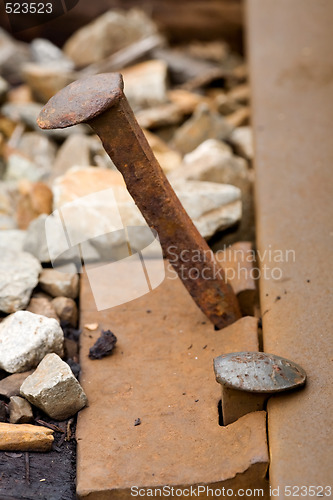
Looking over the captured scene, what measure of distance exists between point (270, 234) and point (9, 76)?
2.64 m

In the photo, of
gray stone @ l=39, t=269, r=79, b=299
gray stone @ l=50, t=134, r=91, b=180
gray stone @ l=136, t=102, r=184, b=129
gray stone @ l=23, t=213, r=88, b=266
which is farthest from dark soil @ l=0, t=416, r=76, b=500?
gray stone @ l=136, t=102, r=184, b=129

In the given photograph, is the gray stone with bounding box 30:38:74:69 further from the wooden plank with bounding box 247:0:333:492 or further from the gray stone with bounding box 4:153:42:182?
the wooden plank with bounding box 247:0:333:492

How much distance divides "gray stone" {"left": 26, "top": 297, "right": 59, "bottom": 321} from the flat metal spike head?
2.33 ft

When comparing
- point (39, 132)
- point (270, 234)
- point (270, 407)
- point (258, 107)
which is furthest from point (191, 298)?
point (39, 132)

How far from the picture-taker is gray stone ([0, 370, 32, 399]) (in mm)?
1896

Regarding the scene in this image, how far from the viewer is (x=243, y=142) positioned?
3.48m

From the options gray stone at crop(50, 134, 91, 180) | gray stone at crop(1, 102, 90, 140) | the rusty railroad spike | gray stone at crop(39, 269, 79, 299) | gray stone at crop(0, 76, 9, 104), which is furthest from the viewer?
gray stone at crop(0, 76, 9, 104)

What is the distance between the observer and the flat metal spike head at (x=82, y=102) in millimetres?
1736

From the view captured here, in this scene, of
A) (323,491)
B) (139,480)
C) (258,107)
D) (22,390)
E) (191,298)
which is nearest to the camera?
(323,491)

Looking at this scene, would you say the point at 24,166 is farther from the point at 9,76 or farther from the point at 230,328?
the point at 230,328

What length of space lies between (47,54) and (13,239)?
2247 millimetres

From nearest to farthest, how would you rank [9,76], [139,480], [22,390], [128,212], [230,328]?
[139,480], [22,390], [230,328], [128,212], [9,76]

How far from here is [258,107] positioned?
3.40 metres

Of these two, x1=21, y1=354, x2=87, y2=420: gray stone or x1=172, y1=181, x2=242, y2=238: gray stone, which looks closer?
A: x1=21, y1=354, x2=87, y2=420: gray stone
